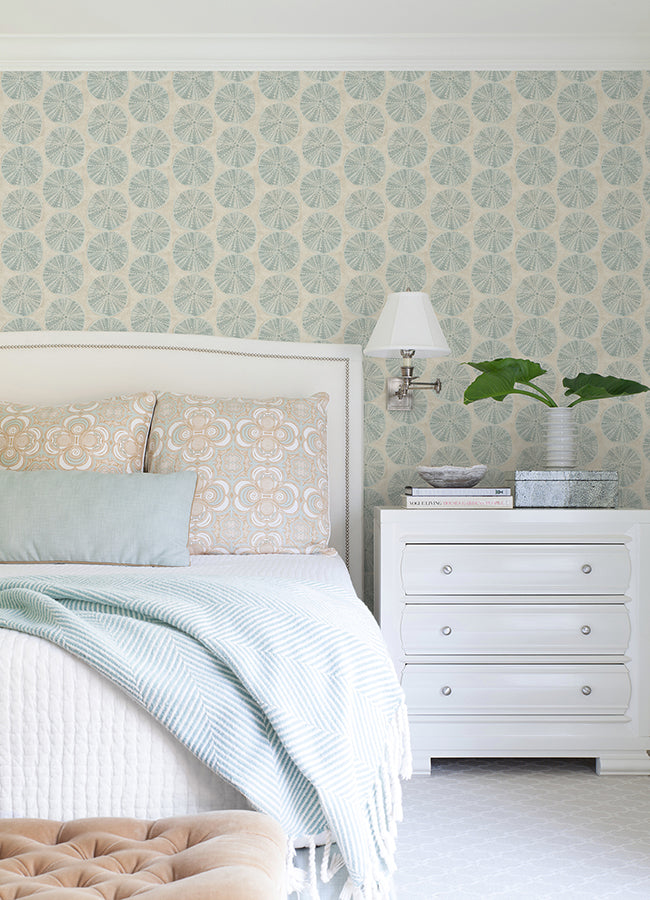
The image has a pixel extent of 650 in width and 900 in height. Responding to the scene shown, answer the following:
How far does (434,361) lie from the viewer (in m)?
3.07

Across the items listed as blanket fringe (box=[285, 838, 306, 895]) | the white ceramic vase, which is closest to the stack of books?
the white ceramic vase

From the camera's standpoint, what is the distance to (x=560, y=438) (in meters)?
2.80

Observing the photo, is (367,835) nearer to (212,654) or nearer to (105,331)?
(212,654)

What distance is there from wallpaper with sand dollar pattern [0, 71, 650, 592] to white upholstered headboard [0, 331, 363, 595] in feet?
0.21

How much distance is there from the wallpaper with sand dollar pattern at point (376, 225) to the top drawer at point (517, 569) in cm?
52

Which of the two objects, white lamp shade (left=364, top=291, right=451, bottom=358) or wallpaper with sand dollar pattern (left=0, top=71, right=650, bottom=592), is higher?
wallpaper with sand dollar pattern (left=0, top=71, right=650, bottom=592)

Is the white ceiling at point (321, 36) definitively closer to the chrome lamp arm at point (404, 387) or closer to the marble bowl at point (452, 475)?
the chrome lamp arm at point (404, 387)

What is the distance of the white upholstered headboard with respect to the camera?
9.87ft

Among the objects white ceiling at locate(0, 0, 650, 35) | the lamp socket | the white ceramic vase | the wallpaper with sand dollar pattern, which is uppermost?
white ceiling at locate(0, 0, 650, 35)

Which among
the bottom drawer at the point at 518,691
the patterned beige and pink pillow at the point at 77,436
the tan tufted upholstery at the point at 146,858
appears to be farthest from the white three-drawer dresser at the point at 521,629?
the tan tufted upholstery at the point at 146,858

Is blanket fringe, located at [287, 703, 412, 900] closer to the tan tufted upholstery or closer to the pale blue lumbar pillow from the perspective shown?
the tan tufted upholstery

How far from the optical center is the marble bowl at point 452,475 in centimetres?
271

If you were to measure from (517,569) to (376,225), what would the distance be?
1352 millimetres

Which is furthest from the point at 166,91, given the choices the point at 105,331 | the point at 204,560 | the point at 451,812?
the point at 451,812
